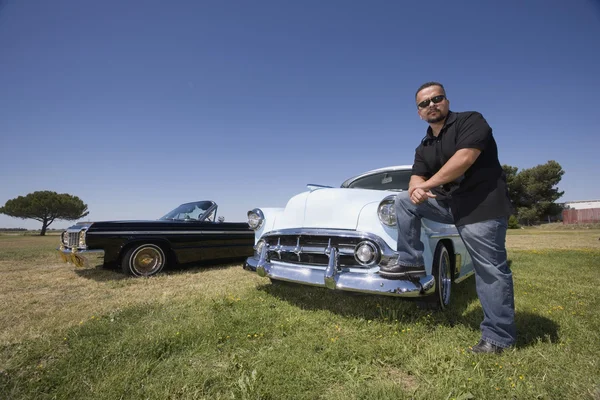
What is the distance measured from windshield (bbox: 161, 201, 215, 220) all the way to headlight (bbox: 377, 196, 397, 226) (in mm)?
4311

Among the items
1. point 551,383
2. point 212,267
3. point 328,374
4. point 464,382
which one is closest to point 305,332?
point 328,374

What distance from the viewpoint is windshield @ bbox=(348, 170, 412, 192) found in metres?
4.02

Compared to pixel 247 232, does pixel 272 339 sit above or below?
below

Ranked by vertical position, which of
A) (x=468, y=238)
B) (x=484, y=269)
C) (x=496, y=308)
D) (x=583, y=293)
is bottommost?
(x=583, y=293)

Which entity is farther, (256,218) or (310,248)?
(256,218)

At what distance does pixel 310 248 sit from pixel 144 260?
3.72 m

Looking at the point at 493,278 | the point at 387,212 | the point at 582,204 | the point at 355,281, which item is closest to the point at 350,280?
the point at 355,281

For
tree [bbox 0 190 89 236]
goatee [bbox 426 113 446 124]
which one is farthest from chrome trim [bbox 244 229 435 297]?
tree [bbox 0 190 89 236]

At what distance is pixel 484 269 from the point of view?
203cm

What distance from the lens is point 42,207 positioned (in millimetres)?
44719

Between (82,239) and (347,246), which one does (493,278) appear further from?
(82,239)

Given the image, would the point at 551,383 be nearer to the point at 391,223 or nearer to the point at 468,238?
the point at 468,238

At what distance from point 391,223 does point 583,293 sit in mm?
3090

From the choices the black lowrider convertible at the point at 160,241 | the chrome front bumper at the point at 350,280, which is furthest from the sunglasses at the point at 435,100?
the black lowrider convertible at the point at 160,241
